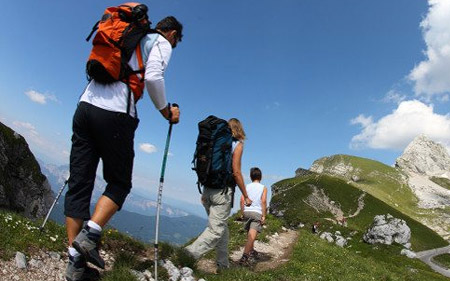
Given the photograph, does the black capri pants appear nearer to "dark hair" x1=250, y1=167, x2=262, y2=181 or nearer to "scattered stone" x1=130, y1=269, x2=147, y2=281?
Result: "scattered stone" x1=130, y1=269, x2=147, y2=281

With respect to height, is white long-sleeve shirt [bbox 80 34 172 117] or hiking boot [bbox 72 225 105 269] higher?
white long-sleeve shirt [bbox 80 34 172 117]

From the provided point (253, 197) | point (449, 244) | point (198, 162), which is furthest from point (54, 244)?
point (449, 244)

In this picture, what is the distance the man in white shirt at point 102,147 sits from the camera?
5.70m

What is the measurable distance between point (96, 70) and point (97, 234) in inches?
102

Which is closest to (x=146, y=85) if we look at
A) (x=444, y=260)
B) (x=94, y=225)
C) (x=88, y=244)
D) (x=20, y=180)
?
(x=94, y=225)

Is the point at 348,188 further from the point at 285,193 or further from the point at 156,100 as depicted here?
the point at 156,100

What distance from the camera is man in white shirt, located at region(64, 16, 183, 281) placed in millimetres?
5695

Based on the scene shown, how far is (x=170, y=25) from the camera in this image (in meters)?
6.66

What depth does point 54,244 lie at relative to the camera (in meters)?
7.98

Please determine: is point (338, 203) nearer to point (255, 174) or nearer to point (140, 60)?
point (255, 174)

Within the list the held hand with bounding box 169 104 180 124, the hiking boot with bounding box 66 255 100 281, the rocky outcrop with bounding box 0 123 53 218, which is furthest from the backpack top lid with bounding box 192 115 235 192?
the rocky outcrop with bounding box 0 123 53 218

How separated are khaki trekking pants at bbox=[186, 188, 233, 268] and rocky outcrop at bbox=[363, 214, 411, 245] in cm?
8469

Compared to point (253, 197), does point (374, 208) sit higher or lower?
higher

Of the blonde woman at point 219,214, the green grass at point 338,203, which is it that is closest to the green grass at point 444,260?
the green grass at point 338,203
